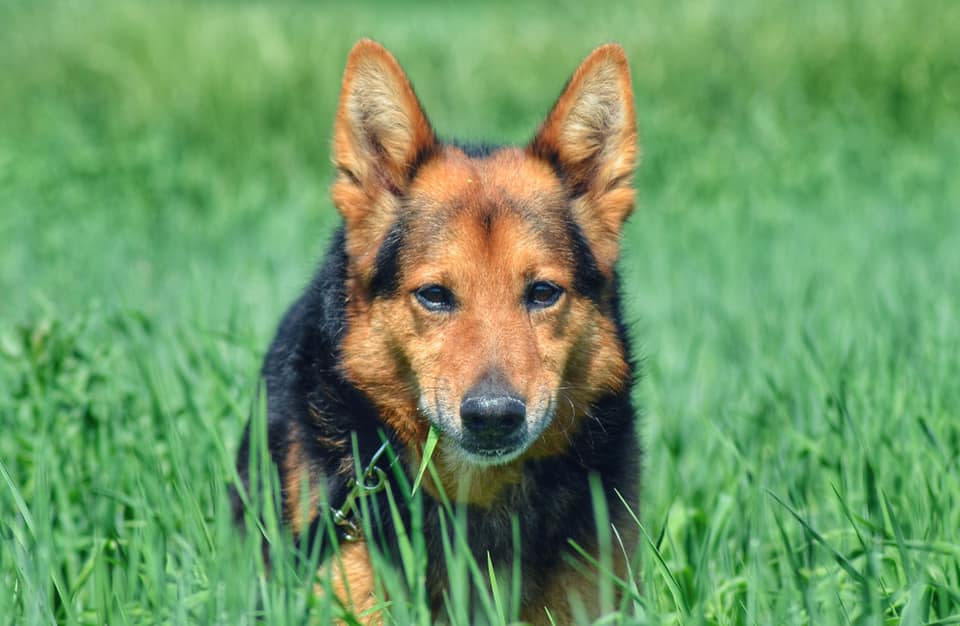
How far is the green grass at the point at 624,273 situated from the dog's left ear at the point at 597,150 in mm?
804

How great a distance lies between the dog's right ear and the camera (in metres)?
3.71

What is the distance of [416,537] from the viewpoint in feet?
9.77

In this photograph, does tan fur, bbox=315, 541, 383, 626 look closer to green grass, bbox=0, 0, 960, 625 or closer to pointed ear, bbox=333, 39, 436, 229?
green grass, bbox=0, 0, 960, 625

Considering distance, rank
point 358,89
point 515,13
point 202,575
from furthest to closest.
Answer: point 515,13, point 358,89, point 202,575

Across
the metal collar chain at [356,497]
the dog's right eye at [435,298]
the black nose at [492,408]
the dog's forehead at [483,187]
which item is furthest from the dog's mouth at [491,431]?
the dog's forehead at [483,187]

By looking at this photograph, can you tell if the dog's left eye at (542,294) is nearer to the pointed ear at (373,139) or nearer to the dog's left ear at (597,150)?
the dog's left ear at (597,150)

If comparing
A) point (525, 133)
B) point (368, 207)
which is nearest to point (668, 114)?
point (525, 133)

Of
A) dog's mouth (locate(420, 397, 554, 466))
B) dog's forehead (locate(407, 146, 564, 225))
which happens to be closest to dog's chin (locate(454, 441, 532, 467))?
dog's mouth (locate(420, 397, 554, 466))

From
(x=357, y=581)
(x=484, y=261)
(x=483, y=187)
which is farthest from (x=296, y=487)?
(x=483, y=187)

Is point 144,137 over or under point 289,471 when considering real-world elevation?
over

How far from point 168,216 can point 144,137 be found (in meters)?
1.99

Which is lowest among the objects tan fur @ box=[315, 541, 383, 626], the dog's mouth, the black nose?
tan fur @ box=[315, 541, 383, 626]

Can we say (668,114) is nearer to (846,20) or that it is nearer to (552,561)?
(846,20)

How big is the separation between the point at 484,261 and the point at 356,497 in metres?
0.80
